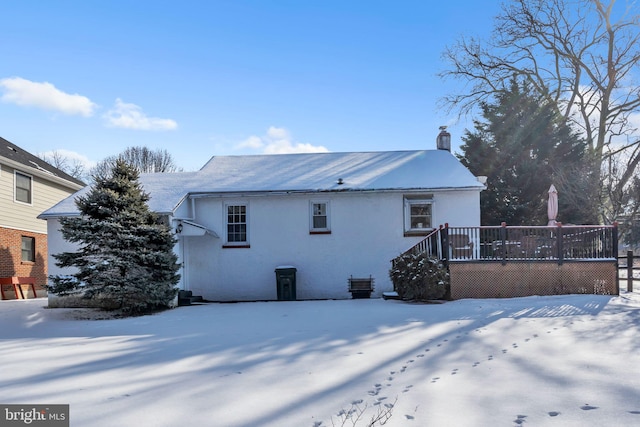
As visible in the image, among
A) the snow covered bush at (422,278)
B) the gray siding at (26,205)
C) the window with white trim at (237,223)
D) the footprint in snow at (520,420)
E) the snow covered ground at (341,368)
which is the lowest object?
the snow covered ground at (341,368)

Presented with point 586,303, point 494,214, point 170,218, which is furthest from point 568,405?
point 494,214

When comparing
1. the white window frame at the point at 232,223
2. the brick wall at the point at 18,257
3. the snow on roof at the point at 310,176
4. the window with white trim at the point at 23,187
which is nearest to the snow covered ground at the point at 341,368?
the white window frame at the point at 232,223

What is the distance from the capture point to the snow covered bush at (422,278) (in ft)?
34.8

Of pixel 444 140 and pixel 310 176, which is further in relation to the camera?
pixel 444 140

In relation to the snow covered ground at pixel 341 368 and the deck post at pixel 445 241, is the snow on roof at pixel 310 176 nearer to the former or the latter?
the deck post at pixel 445 241

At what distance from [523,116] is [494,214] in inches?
231

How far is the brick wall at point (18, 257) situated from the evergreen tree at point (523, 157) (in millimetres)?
20503

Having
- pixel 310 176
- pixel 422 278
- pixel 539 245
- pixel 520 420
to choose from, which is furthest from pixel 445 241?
pixel 520 420

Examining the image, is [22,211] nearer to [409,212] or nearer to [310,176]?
[310,176]

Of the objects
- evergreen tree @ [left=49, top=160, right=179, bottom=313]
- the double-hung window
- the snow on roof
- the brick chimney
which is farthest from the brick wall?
the brick chimney

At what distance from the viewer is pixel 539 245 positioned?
11.1 m

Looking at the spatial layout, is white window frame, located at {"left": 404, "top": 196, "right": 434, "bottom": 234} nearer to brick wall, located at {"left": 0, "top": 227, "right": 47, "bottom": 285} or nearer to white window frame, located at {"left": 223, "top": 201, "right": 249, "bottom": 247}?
white window frame, located at {"left": 223, "top": 201, "right": 249, "bottom": 247}

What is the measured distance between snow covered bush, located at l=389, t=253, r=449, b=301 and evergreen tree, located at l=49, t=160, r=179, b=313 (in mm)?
5928

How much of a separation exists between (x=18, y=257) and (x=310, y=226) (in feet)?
39.4
